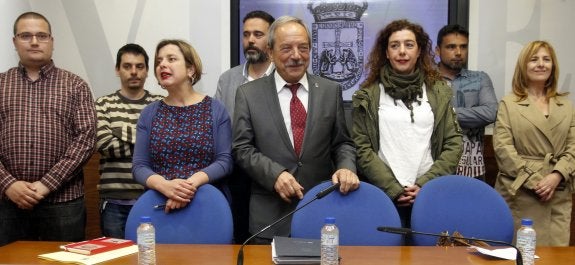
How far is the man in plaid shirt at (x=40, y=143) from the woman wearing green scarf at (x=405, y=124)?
143 cm

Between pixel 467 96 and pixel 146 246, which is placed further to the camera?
pixel 467 96

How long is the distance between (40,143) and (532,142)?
2.56 m

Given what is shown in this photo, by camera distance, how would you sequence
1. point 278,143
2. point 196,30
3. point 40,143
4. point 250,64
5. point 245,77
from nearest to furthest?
point 278,143 < point 40,143 < point 245,77 < point 250,64 < point 196,30

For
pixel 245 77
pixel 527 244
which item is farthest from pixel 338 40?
pixel 527 244

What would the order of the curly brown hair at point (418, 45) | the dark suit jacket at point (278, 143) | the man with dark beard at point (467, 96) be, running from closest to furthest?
the dark suit jacket at point (278, 143)
the curly brown hair at point (418, 45)
the man with dark beard at point (467, 96)

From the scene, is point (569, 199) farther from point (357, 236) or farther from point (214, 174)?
point (214, 174)

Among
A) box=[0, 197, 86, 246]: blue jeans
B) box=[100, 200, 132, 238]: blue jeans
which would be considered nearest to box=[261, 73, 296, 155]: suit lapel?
box=[100, 200, 132, 238]: blue jeans

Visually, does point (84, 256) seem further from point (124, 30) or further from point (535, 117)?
point (124, 30)

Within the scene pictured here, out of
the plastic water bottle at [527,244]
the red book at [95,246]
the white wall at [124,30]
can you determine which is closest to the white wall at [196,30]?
the white wall at [124,30]

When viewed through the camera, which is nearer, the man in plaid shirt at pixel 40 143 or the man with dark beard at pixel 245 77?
the man in plaid shirt at pixel 40 143

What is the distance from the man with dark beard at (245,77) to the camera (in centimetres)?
286

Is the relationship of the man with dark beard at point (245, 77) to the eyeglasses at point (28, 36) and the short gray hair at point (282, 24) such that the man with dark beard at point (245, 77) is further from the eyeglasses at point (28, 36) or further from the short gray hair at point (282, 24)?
the eyeglasses at point (28, 36)

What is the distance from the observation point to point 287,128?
2451 mm

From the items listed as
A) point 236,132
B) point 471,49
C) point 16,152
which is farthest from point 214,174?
point 471,49
